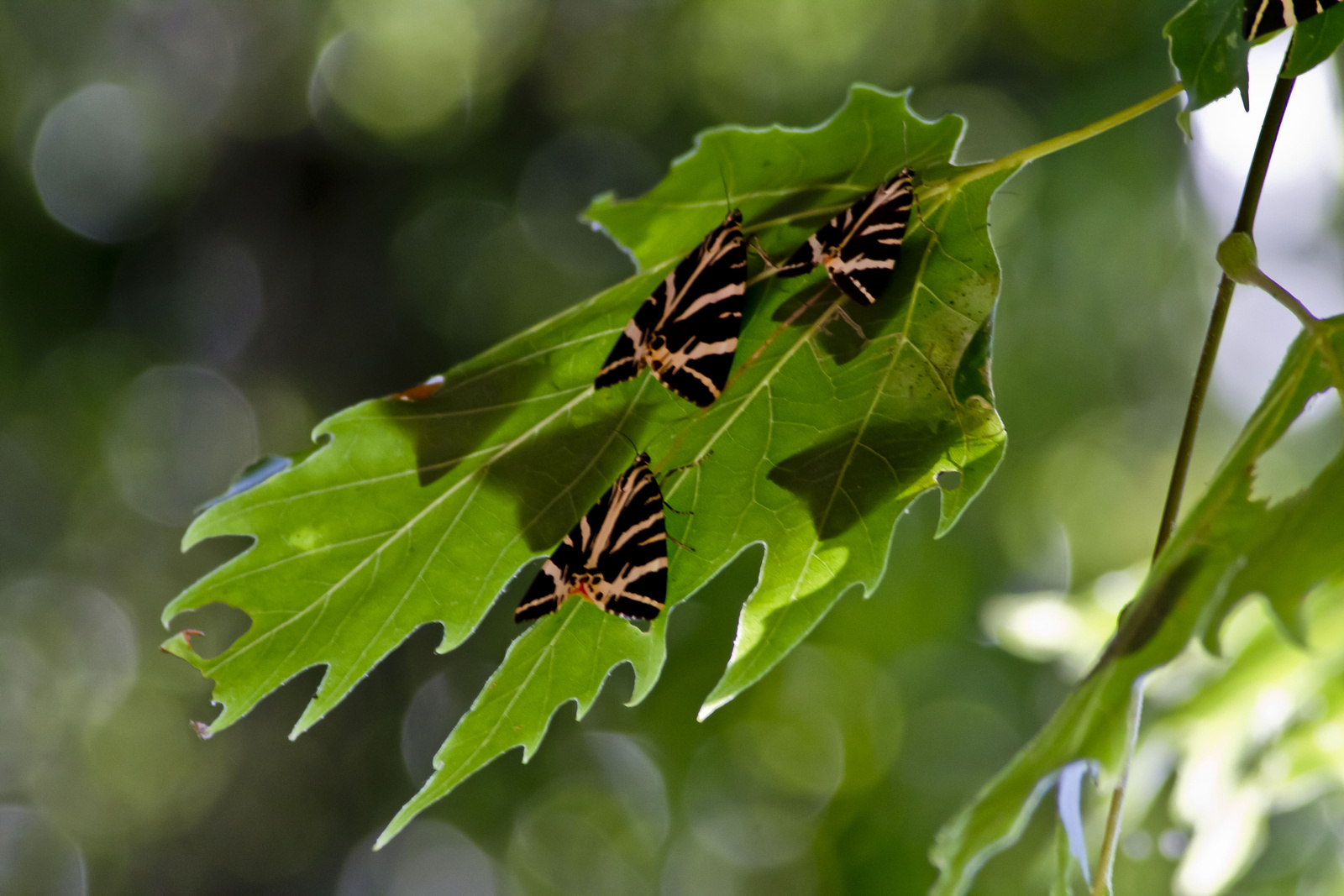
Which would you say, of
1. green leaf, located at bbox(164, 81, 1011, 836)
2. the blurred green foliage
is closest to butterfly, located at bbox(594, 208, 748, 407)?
green leaf, located at bbox(164, 81, 1011, 836)

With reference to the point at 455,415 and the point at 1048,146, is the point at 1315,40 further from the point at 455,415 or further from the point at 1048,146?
the point at 455,415

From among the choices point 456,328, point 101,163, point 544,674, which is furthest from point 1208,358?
point 101,163

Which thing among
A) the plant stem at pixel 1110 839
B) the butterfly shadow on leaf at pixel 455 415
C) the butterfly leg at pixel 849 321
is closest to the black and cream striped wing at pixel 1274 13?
the butterfly leg at pixel 849 321

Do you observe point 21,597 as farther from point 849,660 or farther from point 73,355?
point 849,660

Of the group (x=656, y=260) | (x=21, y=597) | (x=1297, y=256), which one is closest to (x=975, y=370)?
(x=656, y=260)

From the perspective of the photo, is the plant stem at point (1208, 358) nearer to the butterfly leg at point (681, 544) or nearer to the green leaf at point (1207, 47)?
the green leaf at point (1207, 47)
